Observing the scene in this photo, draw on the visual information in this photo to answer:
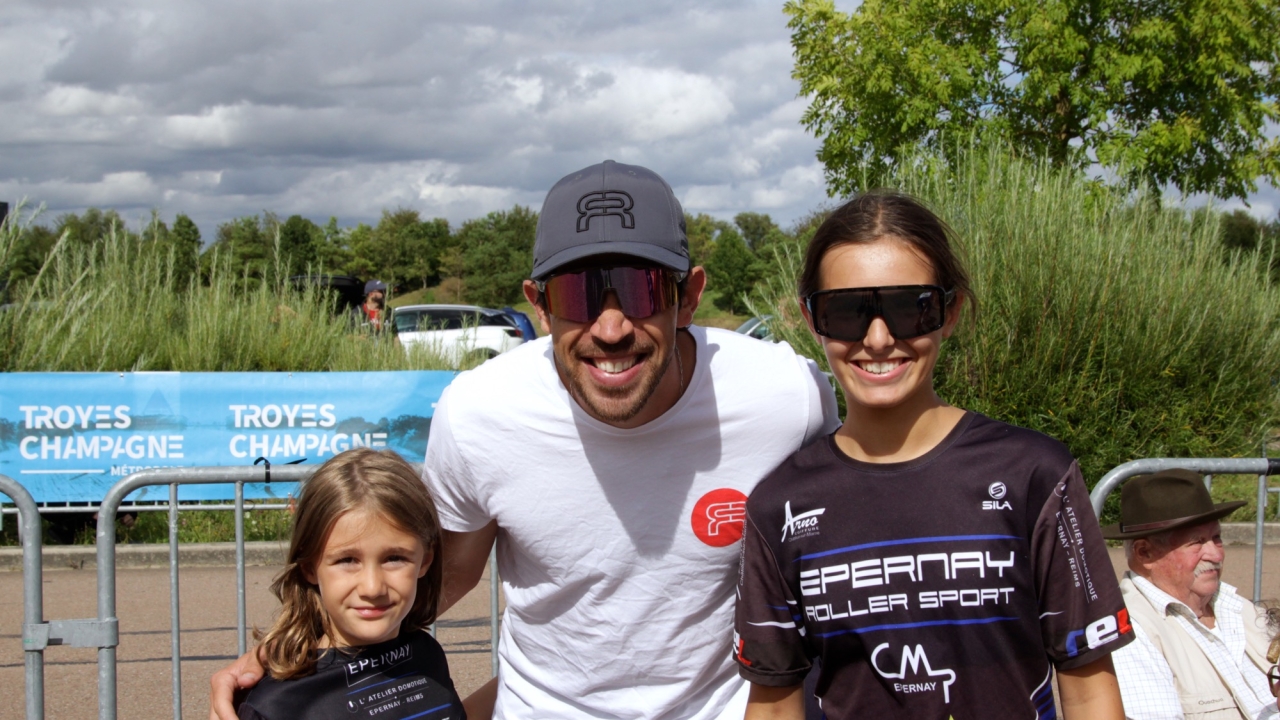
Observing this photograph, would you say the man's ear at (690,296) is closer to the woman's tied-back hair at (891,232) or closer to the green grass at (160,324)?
the woman's tied-back hair at (891,232)

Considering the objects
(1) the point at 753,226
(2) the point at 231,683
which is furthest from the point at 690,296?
(1) the point at 753,226

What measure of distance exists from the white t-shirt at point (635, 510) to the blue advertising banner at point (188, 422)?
5873mm

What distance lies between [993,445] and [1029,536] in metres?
0.18

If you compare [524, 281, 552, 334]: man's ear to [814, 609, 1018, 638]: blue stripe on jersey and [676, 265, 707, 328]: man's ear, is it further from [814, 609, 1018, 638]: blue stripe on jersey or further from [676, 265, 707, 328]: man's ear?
[814, 609, 1018, 638]: blue stripe on jersey

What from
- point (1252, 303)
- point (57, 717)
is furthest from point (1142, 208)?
point (57, 717)

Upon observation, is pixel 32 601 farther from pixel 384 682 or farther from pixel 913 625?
Answer: pixel 913 625

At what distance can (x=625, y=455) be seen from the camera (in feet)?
7.50

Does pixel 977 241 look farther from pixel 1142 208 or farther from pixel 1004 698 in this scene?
pixel 1004 698

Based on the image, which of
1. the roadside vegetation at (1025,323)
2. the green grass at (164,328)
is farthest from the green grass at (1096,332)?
the green grass at (164,328)

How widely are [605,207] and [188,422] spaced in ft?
22.8

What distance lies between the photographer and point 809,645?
6.49ft

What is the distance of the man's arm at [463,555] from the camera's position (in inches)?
99.1

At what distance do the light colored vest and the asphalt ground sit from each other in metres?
3.39

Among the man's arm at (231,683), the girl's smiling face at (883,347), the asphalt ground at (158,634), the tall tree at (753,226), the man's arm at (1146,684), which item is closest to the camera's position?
the girl's smiling face at (883,347)
